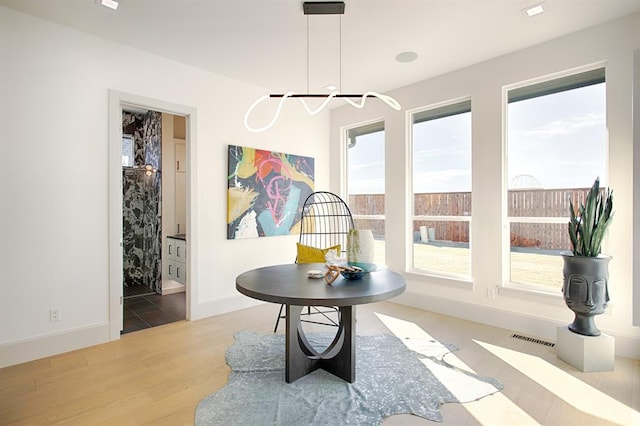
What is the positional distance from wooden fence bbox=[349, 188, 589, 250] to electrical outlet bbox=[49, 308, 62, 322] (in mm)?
3931

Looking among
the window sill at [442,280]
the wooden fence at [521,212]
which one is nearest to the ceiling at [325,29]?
the wooden fence at [521,212]

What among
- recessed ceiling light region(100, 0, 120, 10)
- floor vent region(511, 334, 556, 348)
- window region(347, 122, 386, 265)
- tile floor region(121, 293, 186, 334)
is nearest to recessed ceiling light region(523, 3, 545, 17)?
window region(347, 122, 386, 265)

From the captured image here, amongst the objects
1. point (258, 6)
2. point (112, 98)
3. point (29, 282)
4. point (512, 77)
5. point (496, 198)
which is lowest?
point (29, 282)

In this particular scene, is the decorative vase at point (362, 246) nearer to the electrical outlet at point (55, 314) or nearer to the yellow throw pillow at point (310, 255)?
the yellow throw pillow at point (310, 255)

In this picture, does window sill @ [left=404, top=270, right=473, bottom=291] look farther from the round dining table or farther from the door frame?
the door frame

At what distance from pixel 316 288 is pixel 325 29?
7.57 feet

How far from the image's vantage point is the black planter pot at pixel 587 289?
8.18 ft

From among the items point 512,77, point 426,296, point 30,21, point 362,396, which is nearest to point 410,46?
point 512,77

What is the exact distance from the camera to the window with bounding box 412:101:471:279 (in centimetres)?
386

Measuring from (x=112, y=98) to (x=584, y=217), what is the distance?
14.2 ft

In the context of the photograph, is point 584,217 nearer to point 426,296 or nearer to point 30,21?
point 426,296

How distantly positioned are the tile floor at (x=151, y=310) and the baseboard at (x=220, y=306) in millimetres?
246

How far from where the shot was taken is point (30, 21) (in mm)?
2682

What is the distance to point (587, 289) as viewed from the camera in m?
2.51
